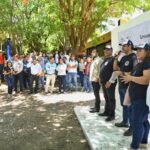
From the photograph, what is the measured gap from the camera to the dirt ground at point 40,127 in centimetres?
→ 801

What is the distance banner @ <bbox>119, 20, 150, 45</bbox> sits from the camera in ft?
25.9

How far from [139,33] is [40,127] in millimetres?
3438

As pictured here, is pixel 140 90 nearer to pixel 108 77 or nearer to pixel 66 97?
pixel 108 77

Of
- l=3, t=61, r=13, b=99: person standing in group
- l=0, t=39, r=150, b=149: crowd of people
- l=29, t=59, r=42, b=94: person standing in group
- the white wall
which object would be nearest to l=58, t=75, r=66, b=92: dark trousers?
l=0, t=39, r=150, b=149: crowd of people

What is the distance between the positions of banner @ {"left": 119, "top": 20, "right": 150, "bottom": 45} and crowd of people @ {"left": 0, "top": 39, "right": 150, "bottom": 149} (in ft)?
1.25

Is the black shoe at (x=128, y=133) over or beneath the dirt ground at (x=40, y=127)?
over

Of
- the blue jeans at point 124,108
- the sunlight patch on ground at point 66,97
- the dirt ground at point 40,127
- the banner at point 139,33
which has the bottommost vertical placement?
the dirt ground at point 40,127

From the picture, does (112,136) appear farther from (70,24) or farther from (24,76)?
(70,24)

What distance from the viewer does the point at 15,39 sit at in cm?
3675

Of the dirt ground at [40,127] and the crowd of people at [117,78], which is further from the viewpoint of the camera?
the dirt ground at [40,127]

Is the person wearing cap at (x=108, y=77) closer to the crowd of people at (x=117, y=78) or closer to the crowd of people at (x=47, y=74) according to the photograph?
the crowd of people at (x=117, y=78)

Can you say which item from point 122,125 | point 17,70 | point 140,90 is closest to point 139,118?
point 140,90

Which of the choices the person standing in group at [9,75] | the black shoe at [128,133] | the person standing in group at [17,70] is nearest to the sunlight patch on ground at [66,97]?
the person standing in group at [9,75]

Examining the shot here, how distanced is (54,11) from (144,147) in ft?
52.2
